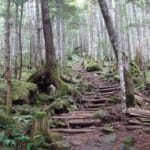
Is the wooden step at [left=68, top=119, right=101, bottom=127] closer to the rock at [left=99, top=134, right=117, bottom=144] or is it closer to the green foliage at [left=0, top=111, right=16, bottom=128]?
the rock at [left=99, top=134, right=117, bottom=144]

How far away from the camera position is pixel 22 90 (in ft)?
32.3

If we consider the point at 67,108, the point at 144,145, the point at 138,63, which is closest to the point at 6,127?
the point at 144,145

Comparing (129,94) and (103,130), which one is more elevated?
(129,94)

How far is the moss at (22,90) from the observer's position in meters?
9.59

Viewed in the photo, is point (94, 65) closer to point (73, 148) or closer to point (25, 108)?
point (25, 108)

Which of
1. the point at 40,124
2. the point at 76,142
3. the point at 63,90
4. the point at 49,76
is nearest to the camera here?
the point at 40,124

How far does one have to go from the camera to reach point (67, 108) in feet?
31.8

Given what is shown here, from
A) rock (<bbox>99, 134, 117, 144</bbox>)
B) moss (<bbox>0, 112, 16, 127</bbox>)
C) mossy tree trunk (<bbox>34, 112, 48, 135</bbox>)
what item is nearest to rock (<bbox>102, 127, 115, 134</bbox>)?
rock (<bbox>99, 134, 117, 144</bbox>)

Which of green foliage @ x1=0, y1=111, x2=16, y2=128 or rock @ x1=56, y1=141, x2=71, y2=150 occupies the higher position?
green foliage @ x1=0, y1=111, x2=16, y2=128

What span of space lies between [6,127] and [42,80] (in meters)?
5.64

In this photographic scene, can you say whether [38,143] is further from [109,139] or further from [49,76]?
[49,76]

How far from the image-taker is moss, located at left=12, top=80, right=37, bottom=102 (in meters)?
9.59

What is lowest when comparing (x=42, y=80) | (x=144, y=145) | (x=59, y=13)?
(x=144, y=145)

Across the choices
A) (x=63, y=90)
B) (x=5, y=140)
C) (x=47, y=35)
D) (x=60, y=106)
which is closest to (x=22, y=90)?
(x=60, y=106)
